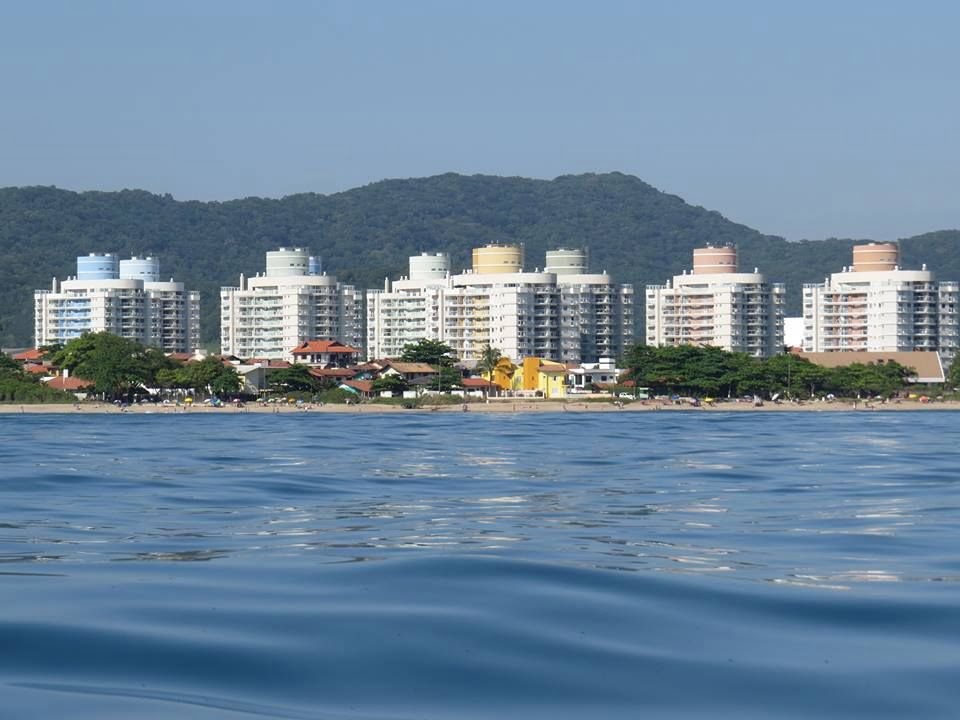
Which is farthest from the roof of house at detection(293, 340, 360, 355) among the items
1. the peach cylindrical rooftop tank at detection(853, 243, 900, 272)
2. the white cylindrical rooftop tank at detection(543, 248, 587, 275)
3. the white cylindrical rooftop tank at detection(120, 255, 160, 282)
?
the peach cylindrical rooftop tank at detection(853, 243, 900, 272)

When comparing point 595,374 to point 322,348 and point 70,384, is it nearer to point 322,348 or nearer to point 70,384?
point 322,348

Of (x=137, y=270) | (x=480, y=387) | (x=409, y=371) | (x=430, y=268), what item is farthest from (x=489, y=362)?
(x=137, y=270)

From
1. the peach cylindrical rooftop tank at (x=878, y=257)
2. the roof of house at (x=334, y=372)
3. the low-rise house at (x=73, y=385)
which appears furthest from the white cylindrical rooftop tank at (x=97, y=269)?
the peach cylindrical rooftop tank at (x=878, y=257)

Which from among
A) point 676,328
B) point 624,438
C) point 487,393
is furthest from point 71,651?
point 676,328

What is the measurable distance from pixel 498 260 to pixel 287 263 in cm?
2154

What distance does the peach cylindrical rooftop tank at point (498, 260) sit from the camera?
437 ft

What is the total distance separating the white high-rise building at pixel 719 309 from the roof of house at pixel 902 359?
7.88 metres

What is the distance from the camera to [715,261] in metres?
136

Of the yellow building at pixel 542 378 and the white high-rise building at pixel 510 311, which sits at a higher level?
the white high-rise building at pixel 510 311

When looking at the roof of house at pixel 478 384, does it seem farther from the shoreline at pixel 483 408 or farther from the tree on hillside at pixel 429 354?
the shoreline at pixel 483 408

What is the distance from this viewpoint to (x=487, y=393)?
110 meters

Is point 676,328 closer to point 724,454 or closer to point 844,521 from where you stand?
point 724,454

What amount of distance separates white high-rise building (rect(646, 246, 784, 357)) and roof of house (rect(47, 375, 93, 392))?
51655mm

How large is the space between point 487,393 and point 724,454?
77.4 meters
